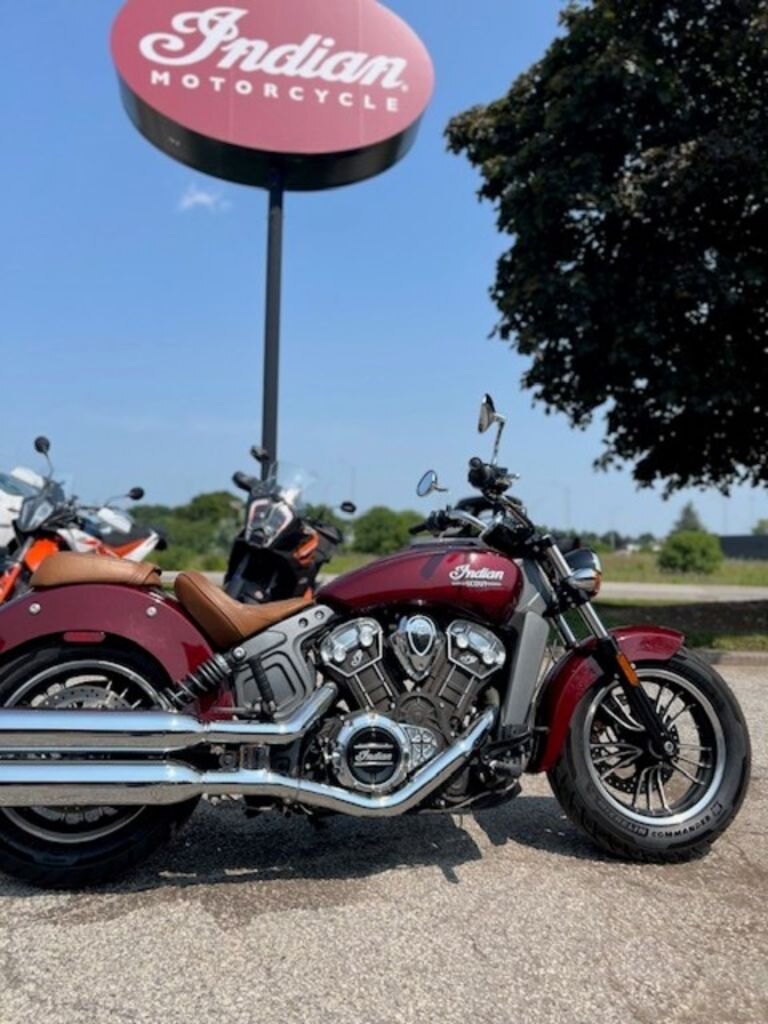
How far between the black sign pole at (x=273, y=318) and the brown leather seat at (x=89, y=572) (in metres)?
6.97

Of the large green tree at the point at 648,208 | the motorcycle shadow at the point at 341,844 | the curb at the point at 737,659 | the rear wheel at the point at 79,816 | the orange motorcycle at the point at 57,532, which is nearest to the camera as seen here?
the rear wheel at the point at 79,816

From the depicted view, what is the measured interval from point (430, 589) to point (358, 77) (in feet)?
31.1

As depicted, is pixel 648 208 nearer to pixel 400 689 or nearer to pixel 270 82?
pixel 270 82

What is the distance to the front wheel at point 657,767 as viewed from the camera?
3158mm

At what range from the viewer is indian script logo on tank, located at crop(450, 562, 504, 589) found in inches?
119

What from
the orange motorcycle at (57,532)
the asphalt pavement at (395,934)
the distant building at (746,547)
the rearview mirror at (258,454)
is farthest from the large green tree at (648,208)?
the distant building at (746,547)

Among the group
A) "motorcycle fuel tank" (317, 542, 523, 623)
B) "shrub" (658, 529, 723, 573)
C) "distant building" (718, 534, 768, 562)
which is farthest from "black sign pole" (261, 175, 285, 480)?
"distant building" (718, 534, 768, 562)

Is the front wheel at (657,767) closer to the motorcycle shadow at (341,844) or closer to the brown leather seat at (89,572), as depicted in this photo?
the motorcycle shadow at (341,844)

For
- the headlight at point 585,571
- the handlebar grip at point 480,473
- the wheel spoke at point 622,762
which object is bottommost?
the wheel spoke at point 622,762

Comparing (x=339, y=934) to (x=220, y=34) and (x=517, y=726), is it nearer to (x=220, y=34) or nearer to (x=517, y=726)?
(x=517, y=726)

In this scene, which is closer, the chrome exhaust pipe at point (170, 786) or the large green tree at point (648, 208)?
the chrome exhaust pipe at point (170, 786)

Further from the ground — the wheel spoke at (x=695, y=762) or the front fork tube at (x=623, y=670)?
the front fork tube at (x=623, y=670)

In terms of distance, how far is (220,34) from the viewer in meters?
10.4

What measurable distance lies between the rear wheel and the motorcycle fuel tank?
2.40 ft
